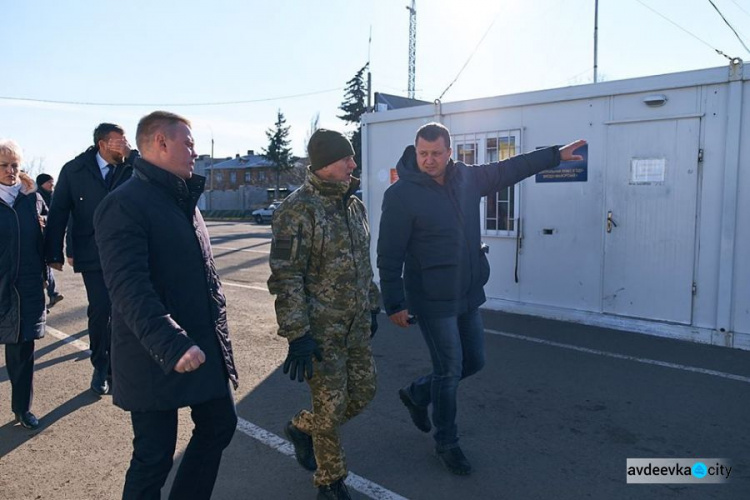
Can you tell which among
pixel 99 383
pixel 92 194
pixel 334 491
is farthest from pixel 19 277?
pixel 334 491

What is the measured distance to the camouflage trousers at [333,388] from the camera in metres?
3.14

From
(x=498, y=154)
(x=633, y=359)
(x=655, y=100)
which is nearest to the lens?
(x=633, y=359)

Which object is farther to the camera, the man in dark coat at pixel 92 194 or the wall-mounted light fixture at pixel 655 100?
the wall-mounted light fixture at pixel 655 100

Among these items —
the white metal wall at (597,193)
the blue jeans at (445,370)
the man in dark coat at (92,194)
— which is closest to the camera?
the blue jeans at (445,370)

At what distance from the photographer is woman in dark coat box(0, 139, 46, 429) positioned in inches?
165

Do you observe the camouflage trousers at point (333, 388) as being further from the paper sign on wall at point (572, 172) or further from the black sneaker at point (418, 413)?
the paper sign on wall at point (572, 172)

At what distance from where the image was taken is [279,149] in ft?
182

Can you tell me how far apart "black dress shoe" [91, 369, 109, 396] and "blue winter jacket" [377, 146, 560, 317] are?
114 inches

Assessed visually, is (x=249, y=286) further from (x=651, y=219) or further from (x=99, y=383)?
(x=651, y=219)

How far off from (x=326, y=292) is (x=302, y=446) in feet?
3.53

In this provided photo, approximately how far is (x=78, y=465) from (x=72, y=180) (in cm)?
233

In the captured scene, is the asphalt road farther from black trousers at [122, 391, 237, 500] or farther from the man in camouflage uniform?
black trousers at [122, 391, 237, 500]

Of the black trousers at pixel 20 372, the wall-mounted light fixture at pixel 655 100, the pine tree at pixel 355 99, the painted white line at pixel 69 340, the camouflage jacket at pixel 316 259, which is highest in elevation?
the pine tree at pixel 355 99

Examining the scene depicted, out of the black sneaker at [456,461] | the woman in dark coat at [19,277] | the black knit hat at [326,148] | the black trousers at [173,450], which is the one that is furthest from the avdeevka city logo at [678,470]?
the woman in dark coat at [19,277]
